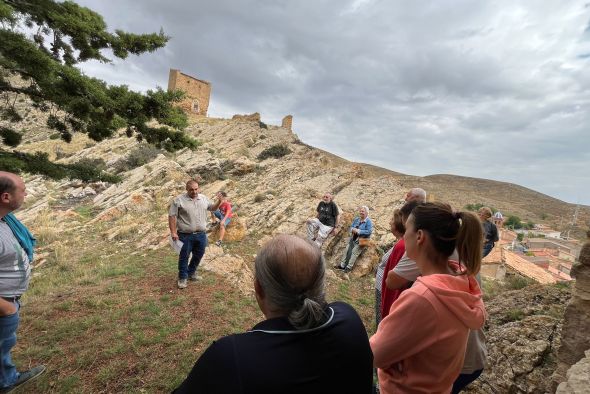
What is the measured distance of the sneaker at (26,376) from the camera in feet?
10.2

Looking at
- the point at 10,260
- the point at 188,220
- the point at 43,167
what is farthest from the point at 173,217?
the point at 10,260

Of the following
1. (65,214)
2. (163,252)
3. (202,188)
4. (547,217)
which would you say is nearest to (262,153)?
(202,188)

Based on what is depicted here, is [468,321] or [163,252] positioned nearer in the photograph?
[468,321]

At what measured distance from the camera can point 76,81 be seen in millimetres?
4414

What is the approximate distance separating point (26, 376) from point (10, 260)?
1.53 metres

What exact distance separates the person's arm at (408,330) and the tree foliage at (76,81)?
4.99m

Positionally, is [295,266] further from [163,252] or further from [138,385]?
[163,252]

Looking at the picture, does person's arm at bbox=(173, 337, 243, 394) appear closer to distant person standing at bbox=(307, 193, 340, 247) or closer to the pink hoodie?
the pink hoodie

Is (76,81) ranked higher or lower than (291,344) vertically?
higher

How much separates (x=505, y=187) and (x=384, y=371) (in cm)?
7257

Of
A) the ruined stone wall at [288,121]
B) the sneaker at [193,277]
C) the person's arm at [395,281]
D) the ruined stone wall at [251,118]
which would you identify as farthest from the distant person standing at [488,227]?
the ruined stone wall at [251,118]

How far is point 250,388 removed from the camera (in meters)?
0.98

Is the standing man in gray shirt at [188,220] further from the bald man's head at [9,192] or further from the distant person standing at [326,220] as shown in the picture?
the distant person standing at [326,220]

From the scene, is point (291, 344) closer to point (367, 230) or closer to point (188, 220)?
point (188, 220)
